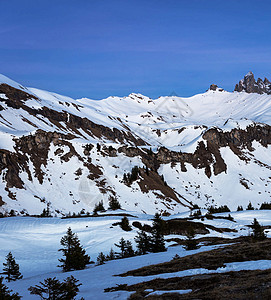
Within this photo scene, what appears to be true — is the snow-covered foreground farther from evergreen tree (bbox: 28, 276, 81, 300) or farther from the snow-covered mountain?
the snow-covered mountain

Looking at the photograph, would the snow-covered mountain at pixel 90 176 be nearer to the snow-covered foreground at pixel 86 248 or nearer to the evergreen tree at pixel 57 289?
the snow-covered foreground at pixel 86 248

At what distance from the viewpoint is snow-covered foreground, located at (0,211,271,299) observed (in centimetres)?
2330

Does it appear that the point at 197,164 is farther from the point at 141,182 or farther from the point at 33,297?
the point at 33,297

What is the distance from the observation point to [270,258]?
23.7 meters

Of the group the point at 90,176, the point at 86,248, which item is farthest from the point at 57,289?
the point at 90,176

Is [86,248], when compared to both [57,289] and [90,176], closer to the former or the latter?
[57,289]

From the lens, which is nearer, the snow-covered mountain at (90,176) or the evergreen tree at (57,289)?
the evergreen tree at (57,289)

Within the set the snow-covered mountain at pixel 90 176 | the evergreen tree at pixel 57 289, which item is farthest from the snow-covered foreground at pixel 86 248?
the snow-covered mountain at pixel 90 176

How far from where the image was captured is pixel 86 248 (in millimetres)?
50750

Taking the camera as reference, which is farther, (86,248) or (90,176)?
(90,176)

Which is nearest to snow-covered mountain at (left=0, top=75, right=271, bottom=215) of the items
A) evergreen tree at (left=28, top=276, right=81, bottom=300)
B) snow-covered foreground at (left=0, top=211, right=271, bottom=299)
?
snow-covered foreground at (left=0, top=211, right=271, bottom=299)

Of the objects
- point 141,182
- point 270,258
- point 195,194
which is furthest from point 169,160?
point 270,258

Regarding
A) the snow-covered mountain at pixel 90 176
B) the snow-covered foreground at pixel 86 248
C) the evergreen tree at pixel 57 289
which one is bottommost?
the snow-covered foreground at pixel 86 248

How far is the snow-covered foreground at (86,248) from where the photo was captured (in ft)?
76.4
